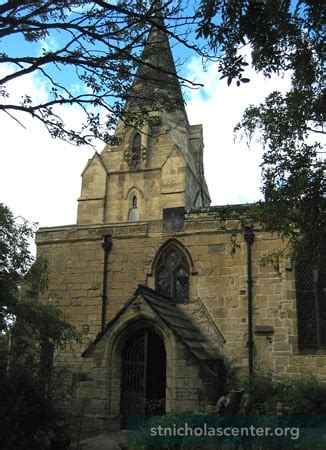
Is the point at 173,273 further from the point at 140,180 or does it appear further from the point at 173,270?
the point at 140,180

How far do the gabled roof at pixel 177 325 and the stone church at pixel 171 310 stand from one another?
0.11ft

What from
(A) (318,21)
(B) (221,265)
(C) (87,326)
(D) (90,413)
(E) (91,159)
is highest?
(E) (91,159)

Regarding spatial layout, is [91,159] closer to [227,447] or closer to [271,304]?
[271,304]

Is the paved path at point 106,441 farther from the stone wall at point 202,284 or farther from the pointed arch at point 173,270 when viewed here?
the pointed arch at point 173,270

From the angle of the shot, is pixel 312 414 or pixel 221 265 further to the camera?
pixel 221 265

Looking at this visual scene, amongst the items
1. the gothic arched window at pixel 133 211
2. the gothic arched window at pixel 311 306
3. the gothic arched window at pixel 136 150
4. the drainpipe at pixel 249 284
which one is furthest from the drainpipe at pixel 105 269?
the gothic arched window at pixel 136 150

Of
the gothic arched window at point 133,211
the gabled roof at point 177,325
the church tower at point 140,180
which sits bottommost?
the gabled roof at point 177,325

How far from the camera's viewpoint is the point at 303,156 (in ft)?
26.7

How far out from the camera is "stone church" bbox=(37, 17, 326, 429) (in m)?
11.5

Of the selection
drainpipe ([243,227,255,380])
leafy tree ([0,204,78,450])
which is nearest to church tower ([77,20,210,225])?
drainpipe ([243,227,255,380])

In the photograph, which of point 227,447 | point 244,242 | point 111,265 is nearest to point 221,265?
point 244,242

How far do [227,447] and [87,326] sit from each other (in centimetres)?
766

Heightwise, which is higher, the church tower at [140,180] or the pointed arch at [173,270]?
the church tower at [140,180]

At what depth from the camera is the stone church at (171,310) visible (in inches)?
452
